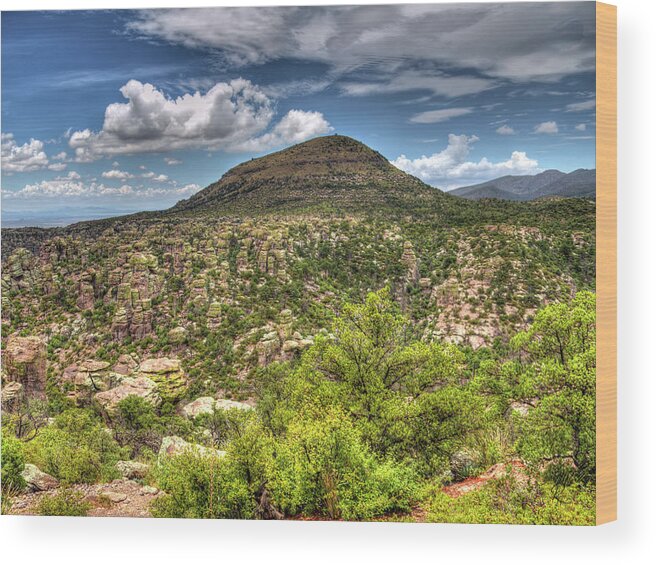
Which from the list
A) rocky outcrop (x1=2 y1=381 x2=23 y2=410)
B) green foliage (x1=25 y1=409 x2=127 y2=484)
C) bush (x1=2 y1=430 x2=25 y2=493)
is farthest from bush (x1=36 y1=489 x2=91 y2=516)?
rocky outcrop (x1=2 y1=381 x2=23 y2=410)

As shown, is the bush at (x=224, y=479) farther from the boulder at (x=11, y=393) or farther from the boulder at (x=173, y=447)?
the boulder at (x=11, y=393)

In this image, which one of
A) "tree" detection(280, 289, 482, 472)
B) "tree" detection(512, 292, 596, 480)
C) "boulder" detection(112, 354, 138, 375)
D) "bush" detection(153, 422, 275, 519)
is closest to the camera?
"tree" detection(512, 292, 596, 480)

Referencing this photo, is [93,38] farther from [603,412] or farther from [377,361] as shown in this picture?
[603,412]

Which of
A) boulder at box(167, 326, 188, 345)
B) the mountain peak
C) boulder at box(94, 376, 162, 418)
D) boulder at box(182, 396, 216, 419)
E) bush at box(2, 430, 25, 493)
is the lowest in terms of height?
bush at box(2, 430, 25, 493)

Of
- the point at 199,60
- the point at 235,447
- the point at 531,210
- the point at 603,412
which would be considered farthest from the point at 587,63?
the point at 235,447

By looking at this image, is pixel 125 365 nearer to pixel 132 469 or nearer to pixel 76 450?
pixel 76 450

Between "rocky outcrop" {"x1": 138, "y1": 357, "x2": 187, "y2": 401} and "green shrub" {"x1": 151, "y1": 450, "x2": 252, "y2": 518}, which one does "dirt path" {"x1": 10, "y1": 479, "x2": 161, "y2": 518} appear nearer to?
"green shrub" {"x1": 151, "y1": 450, "x2": 252, "y2": 518}
